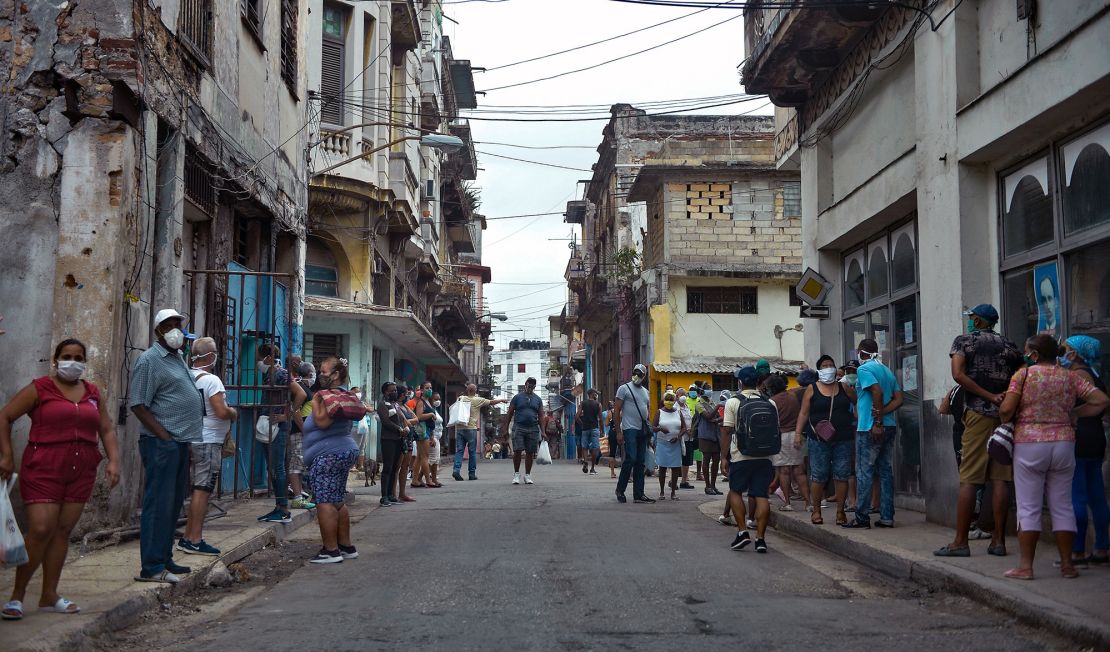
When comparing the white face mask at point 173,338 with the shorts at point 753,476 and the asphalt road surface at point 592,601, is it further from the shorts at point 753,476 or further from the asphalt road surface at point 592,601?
the shorts at point 753,476

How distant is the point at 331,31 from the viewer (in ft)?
83.8

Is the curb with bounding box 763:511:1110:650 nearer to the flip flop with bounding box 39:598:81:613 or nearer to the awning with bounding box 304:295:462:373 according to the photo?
the flip flop with bounding box 39:598:81:613

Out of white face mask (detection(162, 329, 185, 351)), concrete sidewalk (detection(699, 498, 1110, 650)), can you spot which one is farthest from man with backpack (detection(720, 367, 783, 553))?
white face mask (detection(162, 329, 185, 351))

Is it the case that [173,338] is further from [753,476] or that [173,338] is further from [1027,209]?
[1027,209]

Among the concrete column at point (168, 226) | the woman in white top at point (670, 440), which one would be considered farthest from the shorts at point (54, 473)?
the woman in white top at point (670, 440)

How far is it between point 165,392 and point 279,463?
4211mm

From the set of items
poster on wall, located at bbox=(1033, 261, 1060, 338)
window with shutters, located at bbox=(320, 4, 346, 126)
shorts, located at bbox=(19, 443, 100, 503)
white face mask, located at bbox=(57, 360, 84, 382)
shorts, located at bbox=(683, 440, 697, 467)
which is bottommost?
shorts, located at bbox=(683, 440, 697, 467)

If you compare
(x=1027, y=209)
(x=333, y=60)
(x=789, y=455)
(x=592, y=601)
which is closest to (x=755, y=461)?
(x=789, y=455)

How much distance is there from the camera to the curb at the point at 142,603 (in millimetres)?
5738

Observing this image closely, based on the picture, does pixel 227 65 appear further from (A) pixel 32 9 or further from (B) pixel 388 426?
(B) pixel 388 426

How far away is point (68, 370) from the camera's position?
6.38 metres

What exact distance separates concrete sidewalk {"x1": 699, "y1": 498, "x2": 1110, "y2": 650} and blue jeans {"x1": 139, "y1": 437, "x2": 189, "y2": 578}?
5.20 metres

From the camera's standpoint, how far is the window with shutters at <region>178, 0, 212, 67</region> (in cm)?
1145

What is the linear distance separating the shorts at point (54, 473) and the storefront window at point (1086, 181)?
25.1 ft
